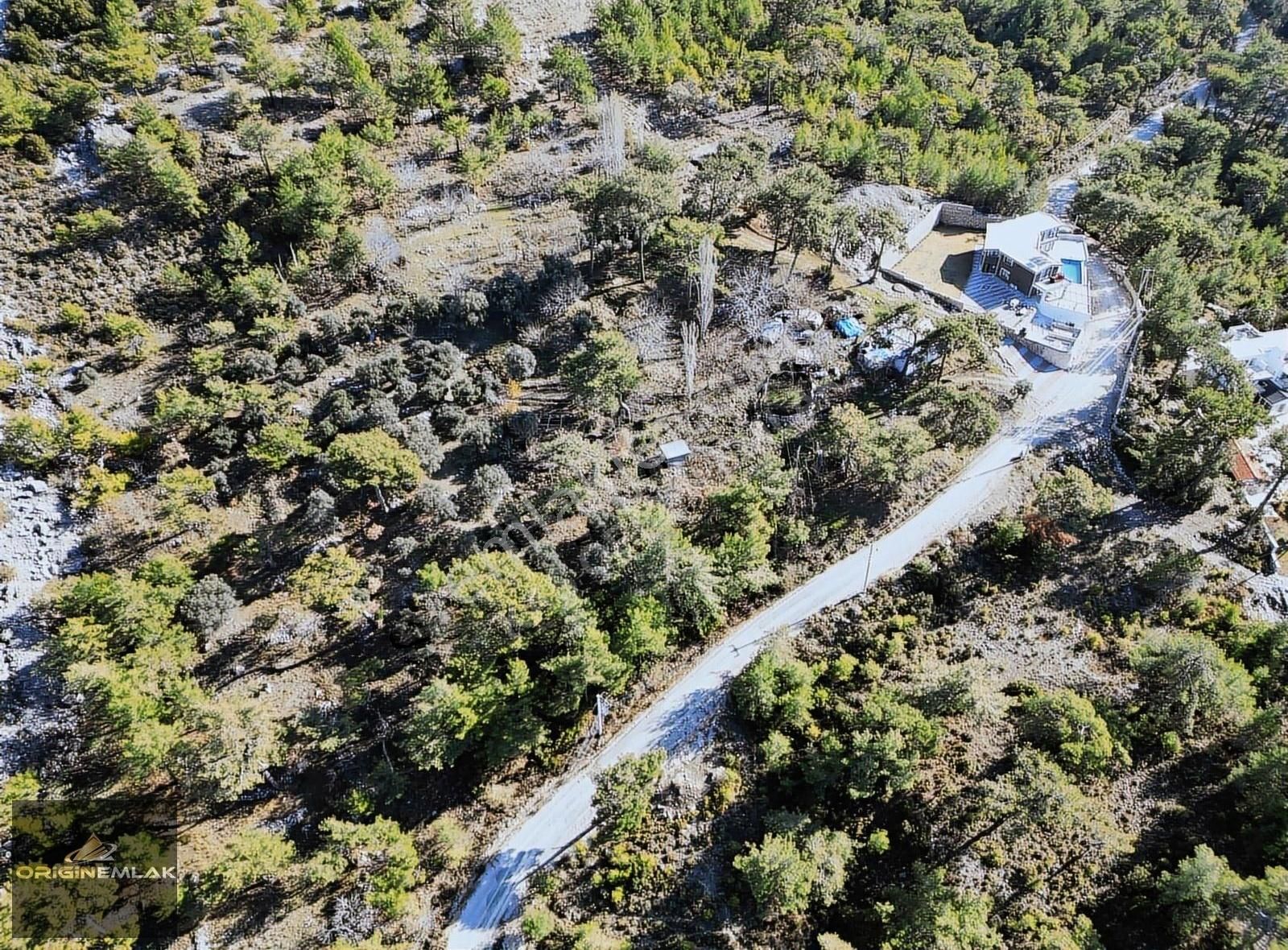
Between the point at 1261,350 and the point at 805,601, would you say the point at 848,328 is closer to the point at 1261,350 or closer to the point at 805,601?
the point at 805,601

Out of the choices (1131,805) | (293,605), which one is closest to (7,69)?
(293,605)

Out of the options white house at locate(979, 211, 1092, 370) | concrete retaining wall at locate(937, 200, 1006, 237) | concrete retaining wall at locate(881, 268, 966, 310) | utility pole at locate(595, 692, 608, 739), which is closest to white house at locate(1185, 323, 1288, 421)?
white house at locate(979, 211, 1092, 370)

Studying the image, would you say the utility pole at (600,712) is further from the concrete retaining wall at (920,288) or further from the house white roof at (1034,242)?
the house white roof at (1034,242)

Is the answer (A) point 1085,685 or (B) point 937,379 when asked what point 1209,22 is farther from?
(A) point 1085,685

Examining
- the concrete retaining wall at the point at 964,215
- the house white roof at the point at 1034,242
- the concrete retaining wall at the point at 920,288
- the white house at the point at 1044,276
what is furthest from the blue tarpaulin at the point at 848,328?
the concrete retaining wall at the point at 964,215

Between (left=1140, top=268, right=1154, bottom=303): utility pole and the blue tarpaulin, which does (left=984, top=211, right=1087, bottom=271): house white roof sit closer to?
(left=1140, top=268, right=1154, bottom=303): utility pole
